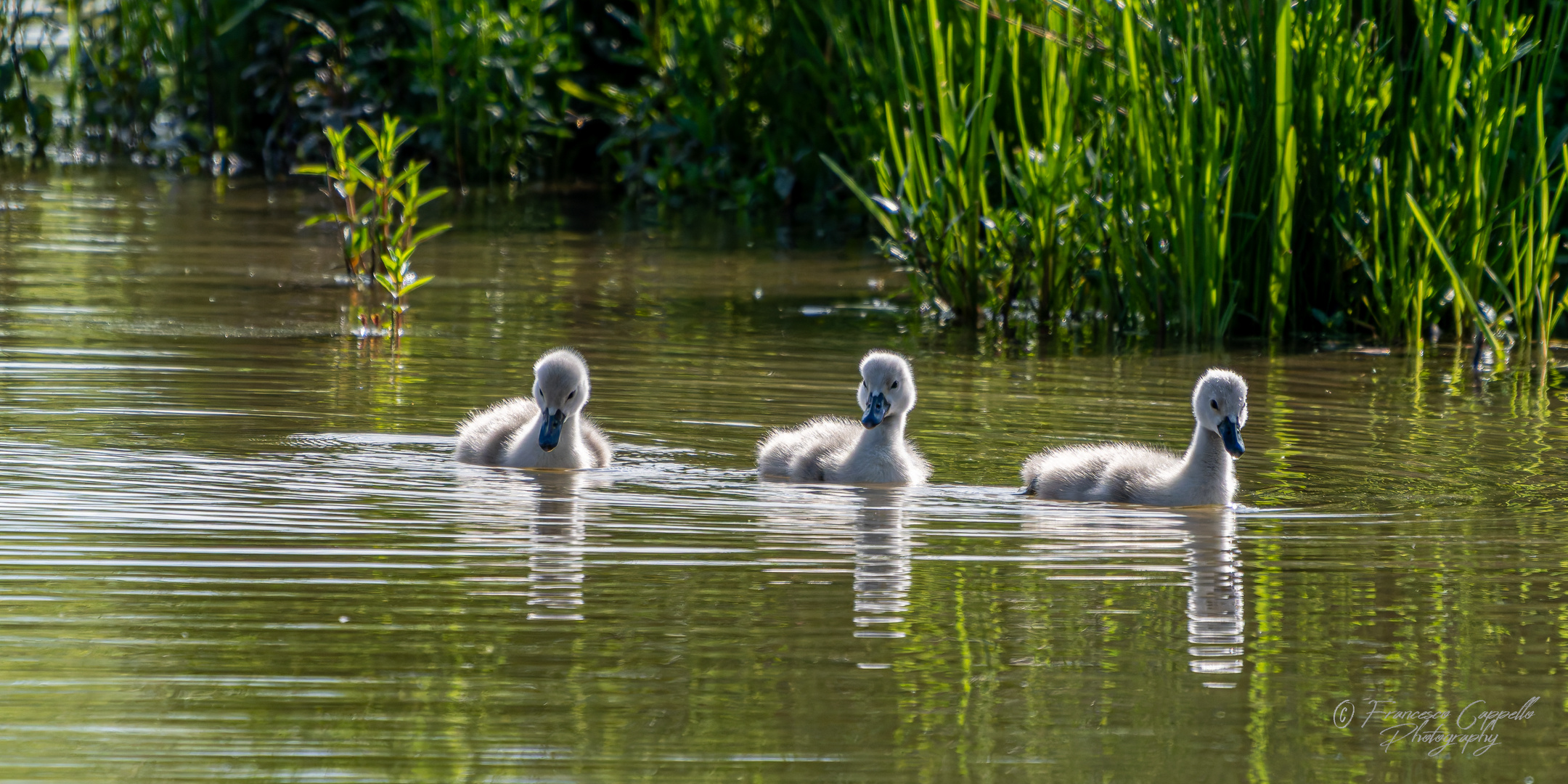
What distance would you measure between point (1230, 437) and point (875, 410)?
1.11 m

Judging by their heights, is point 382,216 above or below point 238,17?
below

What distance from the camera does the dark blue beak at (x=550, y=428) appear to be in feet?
23.0

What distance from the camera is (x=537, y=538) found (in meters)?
5.83

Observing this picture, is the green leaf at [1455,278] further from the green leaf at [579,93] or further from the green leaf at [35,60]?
the green leaf at [35,60]

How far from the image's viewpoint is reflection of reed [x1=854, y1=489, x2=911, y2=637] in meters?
4.94

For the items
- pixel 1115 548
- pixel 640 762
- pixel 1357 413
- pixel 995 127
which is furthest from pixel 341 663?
pixel 995 127

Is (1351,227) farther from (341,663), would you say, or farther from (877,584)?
(341,663)

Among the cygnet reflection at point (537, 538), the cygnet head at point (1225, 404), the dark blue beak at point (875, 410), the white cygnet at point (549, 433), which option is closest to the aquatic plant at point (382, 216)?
the white cygnet at point (549, 433)

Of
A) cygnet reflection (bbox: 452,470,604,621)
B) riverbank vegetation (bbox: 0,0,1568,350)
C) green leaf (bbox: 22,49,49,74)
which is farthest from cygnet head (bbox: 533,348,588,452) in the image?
green leaf (bbox: 22,49,49,74)

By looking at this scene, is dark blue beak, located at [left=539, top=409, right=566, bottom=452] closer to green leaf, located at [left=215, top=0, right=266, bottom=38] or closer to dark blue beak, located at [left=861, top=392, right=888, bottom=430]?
dark blue beak, located at [left=861, top=392, right=888, bottom=430]

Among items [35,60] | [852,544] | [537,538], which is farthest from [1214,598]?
[35,60]

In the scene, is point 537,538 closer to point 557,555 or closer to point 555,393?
point 557,555

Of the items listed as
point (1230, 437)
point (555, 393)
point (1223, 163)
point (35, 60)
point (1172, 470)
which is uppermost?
point (35, 60)

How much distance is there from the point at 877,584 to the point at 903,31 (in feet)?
24.2
